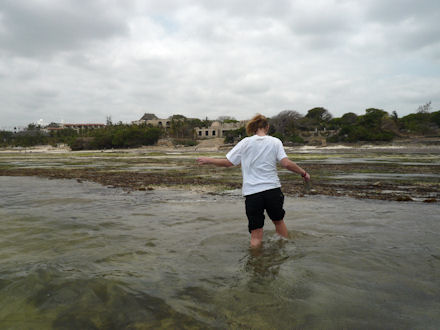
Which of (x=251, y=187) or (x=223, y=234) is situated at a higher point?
(x=251, y=187)

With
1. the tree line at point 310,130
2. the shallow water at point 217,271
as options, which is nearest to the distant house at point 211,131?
the tree line at point 310,130

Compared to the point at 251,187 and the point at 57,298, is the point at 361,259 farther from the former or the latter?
the point at 57,298

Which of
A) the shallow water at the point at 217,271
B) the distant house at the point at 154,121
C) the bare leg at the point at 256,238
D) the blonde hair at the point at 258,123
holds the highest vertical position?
the distant house at the point at 154,121

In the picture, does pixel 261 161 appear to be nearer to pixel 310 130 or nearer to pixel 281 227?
pixel 281 227

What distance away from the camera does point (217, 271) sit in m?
3.90

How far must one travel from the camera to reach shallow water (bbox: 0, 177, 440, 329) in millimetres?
2799

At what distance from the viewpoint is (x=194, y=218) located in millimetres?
6875

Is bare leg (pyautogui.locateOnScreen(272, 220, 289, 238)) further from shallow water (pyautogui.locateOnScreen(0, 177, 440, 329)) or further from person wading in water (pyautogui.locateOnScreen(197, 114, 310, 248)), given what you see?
person wading in water (pyautogui.locateOnScreen(197, 114, 310, 248))

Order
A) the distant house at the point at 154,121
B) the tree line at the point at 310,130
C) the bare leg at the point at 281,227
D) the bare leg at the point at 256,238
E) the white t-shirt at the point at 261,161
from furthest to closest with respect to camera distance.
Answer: the distant house at the point at 154,121, the tree line at the point at 310,130, the bare leg at the point at 281,227, the bare leg at the point at 256,238, the white t-shirt at the point at 261,161

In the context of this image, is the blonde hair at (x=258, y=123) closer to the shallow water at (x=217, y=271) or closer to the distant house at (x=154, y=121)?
the shallow water at (x=217, y=271)

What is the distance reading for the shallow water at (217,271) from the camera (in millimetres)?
2799

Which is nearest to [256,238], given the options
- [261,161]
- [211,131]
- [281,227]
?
[281,227]

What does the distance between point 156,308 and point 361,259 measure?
2912 mm

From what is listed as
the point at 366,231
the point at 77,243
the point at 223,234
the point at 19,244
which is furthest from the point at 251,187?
the point at 19,244
